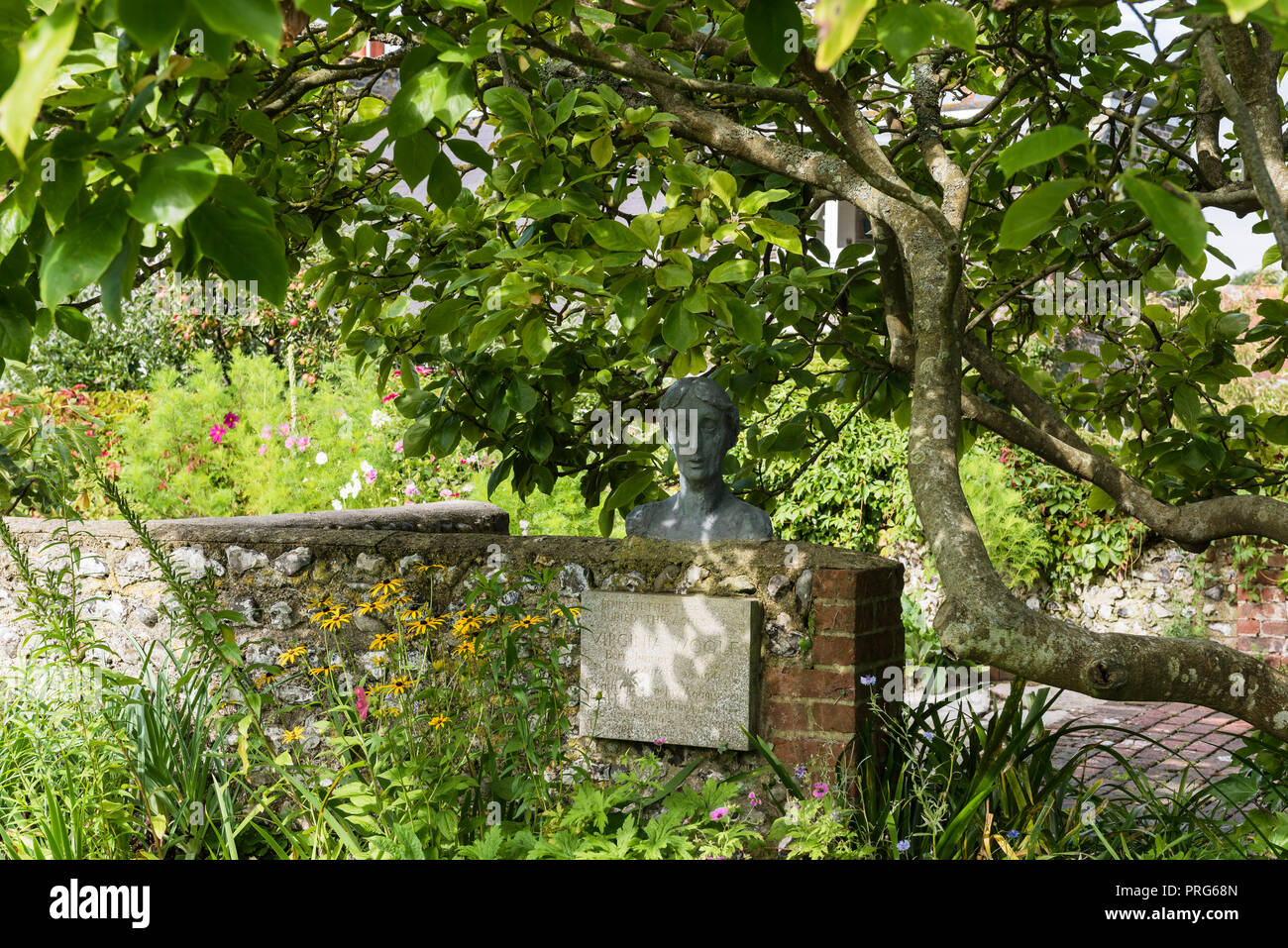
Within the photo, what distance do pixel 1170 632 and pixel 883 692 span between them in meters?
5.62

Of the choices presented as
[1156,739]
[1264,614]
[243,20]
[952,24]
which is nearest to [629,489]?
[952,24]

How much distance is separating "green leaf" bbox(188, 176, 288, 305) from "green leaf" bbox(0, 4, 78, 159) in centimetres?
32

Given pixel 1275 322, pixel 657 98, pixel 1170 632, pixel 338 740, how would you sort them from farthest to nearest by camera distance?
pixel 1170 632 < pixel 1275 322 < pixel 338 740 < pixel 657 98

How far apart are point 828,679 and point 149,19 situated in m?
2.78

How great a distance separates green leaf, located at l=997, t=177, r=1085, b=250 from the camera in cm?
119

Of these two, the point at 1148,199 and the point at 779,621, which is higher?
the point at 1148,199

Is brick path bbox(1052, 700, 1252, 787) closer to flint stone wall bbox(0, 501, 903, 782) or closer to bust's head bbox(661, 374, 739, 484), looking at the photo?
flint stone wall bbox(0, 501, 903, 782)

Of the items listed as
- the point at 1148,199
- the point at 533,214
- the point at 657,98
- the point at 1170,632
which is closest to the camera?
the point at 1148,199

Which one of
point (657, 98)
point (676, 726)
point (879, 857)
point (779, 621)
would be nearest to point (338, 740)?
point (676, 726)

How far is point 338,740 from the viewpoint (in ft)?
10.1

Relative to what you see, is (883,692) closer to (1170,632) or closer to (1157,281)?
(1157,281)

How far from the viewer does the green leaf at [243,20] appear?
103 cm

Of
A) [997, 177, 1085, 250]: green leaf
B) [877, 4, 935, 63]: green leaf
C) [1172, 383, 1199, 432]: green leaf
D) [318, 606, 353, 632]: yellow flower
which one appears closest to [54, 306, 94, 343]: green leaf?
[318, 606, 353, 632]: yellow flower

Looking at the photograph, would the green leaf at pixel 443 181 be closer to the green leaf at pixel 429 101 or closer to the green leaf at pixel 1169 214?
the green leaf at pixel 429 101
